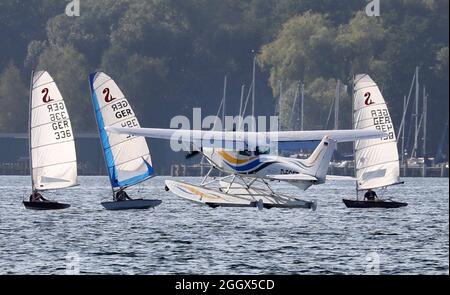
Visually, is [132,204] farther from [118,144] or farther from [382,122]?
[382,122]

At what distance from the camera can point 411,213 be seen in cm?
7656

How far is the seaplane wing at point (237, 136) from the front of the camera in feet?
225

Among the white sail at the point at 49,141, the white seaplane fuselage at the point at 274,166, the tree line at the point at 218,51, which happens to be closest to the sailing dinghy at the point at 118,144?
the white sail at the point at 49,141

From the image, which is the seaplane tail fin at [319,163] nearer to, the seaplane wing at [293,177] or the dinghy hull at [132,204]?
the seaplane wing at [293,177]

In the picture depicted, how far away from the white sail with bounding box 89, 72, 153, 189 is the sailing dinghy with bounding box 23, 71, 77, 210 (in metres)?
1.58

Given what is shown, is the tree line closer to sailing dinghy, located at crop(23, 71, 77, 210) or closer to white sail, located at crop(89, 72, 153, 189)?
white sail, located at crop(89, 72, 153, 189)

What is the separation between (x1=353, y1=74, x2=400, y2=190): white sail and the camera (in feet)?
245

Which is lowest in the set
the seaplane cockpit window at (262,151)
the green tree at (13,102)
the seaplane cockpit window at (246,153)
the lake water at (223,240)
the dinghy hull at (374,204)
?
the lake water at (223,240)

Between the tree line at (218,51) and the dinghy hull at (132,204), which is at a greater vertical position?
the tree line at (218,51)

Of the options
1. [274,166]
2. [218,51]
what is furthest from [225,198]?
[218,51]

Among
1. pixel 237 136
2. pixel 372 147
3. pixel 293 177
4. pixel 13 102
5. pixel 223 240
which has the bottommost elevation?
pixel 223 240

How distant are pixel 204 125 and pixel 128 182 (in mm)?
84540

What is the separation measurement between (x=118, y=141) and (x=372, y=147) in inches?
453

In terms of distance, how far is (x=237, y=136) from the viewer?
2721 inches
